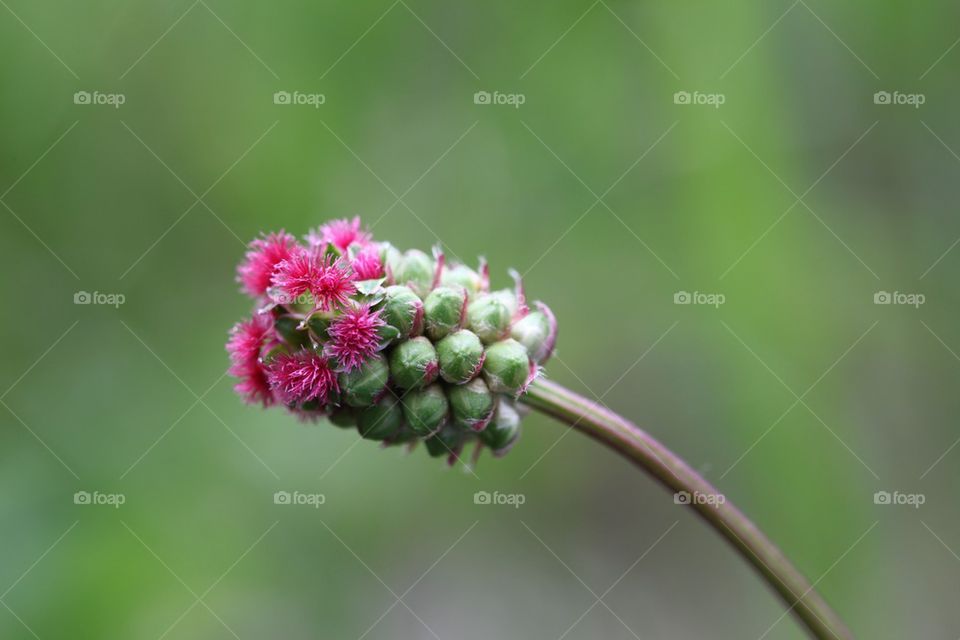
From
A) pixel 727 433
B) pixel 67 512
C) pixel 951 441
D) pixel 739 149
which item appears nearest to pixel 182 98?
pixel 67 512

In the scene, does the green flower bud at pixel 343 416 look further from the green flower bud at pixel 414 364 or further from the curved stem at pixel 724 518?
the curved stem at pixel 724 518

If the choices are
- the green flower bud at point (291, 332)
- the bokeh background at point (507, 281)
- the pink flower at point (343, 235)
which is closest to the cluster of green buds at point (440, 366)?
the pink flower at point (343, 235)

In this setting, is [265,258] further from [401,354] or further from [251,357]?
[401,354]

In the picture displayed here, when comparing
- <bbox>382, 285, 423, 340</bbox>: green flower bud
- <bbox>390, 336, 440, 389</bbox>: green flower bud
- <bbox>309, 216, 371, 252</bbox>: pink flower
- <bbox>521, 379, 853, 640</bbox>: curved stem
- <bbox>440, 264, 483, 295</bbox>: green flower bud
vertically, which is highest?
<bbox>309, 216, 371, 252</bbox>: pink flower

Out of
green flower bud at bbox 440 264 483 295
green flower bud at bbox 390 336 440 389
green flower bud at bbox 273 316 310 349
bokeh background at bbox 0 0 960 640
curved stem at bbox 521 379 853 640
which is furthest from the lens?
bokeh background at bbox 0 0 960 640

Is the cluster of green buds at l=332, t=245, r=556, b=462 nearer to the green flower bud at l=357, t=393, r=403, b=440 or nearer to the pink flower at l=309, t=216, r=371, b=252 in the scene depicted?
the green flower bud at l=357, t=393, r=403, b=440

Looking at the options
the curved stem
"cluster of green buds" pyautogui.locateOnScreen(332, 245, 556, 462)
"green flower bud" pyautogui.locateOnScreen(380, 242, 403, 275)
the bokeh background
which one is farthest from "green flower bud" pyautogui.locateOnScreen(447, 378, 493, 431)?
the bokeh background

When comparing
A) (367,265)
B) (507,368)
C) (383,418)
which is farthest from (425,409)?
(367,265)
